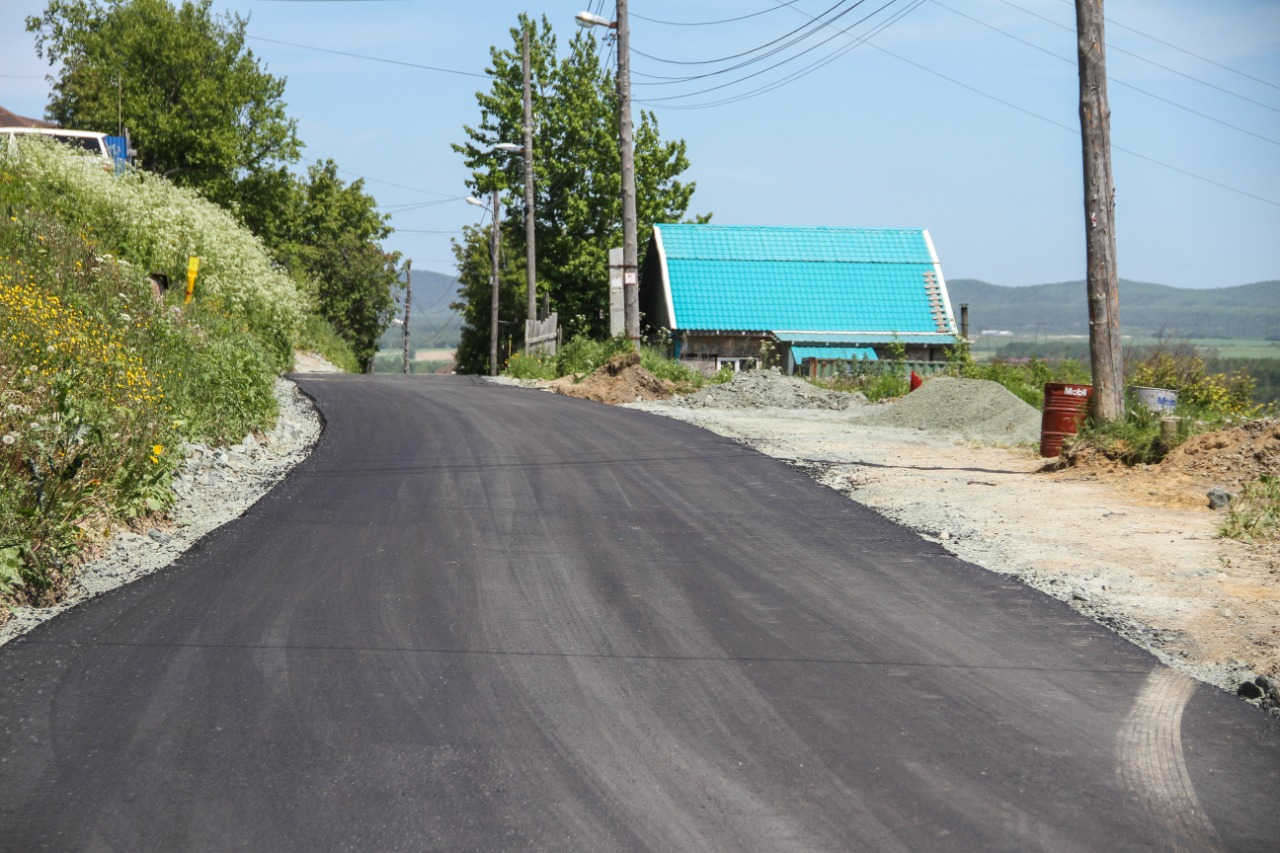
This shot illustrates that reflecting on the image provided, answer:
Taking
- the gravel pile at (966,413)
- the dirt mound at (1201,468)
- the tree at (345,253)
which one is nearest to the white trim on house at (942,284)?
the gravel pile at (966,413)

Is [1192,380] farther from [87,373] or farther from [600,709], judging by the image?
[600,709]

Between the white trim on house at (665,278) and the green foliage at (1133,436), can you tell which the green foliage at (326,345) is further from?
the green foliage at (1133,436)

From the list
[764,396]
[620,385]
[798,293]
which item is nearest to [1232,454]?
[764,396]

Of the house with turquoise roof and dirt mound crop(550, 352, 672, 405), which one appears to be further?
the house with turquoise roof

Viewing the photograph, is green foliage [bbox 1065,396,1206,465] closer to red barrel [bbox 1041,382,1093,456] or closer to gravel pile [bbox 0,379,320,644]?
red barrel [bbox 1041,382,1093,456]

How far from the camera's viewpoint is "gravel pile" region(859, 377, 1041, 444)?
19.5 metres

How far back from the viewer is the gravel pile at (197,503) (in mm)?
7863

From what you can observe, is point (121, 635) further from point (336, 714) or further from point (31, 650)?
point (336, 714)

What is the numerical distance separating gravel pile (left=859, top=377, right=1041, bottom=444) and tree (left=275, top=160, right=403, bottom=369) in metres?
48.4

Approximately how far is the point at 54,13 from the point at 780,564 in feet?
187

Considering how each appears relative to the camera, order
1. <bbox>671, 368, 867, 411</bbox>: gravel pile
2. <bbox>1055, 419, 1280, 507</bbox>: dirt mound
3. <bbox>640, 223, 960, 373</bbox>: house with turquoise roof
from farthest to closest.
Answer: <bbox>640, 223, 960, 373</bbox>: house with turquoise roof
<bbox>671, 368, 867, 411</bbox>: gravel pile
<bbox>1055, 419, 1280, 507</bbox>: dirt mound

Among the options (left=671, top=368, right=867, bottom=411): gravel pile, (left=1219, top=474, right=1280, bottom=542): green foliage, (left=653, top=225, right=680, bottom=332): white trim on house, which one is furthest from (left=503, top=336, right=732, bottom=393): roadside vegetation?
(left=1219, top=474, right=1280, bottom=542): green foliage

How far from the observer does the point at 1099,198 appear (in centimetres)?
1463

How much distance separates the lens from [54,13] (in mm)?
54656
